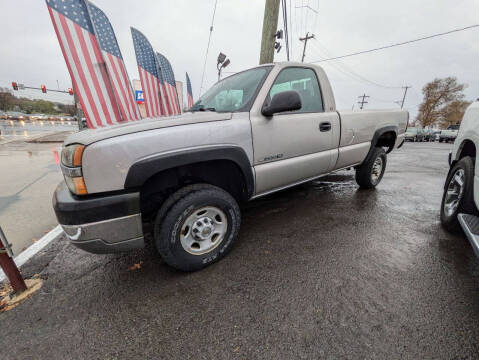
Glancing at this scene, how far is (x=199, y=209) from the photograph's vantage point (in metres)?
1.85

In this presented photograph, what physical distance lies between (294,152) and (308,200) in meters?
1.40

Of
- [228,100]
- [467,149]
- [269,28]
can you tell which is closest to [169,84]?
[269,28]

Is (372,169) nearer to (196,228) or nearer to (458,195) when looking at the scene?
(458,195)

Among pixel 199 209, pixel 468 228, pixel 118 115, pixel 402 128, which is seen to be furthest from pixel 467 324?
pixel 118 115

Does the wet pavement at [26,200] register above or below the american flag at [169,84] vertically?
below

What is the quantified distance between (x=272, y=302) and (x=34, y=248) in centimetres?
266

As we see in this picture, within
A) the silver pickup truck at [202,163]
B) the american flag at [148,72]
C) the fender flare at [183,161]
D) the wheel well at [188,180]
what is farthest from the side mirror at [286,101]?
the american flag at [148,72]

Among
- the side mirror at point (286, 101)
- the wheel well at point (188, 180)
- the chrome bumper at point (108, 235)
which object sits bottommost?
the chrome bumper at point (108, 235)

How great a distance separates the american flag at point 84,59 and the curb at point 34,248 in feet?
6.22

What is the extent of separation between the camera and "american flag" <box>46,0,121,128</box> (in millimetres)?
3973

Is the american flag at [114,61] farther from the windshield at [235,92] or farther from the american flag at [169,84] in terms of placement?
the american flag at [169,84]

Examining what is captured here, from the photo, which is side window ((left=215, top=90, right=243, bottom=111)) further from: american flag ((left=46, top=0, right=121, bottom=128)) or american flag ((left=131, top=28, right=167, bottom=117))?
american flag ((left=131, top=28, right=167, bottom=117))

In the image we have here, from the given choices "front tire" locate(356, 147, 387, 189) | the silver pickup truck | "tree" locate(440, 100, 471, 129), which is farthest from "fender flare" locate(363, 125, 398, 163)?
"tree" locate(440, 100, 471, 129)

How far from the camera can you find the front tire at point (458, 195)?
2.17 m
